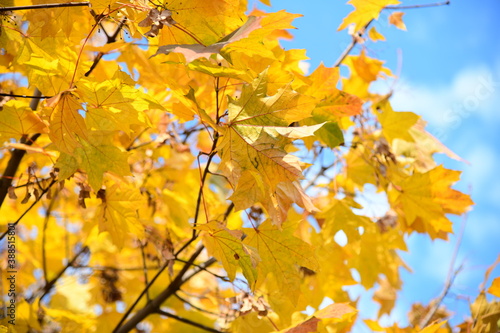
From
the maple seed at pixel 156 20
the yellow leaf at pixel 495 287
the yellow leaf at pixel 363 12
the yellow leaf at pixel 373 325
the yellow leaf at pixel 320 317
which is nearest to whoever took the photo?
the maple seed at pixel 156 20

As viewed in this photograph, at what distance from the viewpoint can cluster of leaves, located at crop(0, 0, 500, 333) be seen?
1271 millimetres

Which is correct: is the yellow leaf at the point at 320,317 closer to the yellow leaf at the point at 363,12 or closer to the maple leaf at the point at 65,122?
the maple leaf at the point at 65,122

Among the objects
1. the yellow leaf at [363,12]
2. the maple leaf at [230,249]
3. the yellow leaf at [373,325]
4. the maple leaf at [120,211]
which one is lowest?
the yellow leaf at [373,325]

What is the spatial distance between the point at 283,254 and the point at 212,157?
1.33 ft

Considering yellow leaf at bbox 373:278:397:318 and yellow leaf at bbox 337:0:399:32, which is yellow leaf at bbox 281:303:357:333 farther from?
yellow leaf at bbox 373:278:397:318

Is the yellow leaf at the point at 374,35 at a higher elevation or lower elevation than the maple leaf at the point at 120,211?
higher

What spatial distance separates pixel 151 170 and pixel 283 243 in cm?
117

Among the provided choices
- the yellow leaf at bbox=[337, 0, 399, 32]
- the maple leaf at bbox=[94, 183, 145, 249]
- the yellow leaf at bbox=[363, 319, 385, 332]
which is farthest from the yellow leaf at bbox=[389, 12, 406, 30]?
the maple leaf at bbox=[94, 183, 145, 249]

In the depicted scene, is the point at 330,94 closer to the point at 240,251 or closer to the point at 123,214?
the point at 240,251

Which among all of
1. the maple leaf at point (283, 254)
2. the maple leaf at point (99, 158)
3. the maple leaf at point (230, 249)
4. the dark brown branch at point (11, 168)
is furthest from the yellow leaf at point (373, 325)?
the dark brown branch at point (11, 168)

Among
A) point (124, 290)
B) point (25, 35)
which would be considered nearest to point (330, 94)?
point (25, 35)

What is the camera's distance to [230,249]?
1408 millimetres

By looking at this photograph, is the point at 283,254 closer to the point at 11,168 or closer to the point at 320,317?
the point at 320,317

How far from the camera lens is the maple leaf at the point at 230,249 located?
53.6 inches
